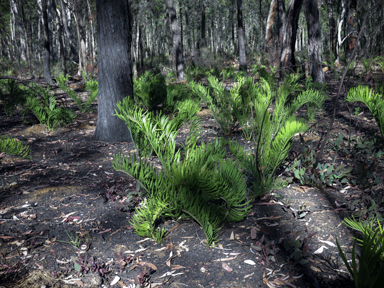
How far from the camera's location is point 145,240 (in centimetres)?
206

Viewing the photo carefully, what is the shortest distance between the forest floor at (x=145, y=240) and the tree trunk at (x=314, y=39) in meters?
4.09

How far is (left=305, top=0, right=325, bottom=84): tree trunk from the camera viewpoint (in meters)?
6.32

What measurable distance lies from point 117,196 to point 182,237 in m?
0.85

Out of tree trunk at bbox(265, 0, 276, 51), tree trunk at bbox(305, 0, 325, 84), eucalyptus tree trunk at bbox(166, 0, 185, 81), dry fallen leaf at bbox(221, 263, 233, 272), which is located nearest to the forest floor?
dry fallen leaf at bbox(221, 263, 233, 272)

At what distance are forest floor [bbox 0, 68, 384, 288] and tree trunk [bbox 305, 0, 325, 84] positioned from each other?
161 inches

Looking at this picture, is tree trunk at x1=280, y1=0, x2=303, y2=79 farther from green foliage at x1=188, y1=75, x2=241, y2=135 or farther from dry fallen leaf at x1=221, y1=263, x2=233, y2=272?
dry fallen leaf at x1=221, y1=263, x2=233, y2=272

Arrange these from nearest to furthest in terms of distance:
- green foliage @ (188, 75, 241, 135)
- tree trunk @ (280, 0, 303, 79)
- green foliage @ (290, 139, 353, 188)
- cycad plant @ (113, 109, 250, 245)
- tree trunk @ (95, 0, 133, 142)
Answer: cycad plant @ (113, 109, 250, 245), green foliage @ (290, 139, 353, 188), tree trunk @ (95, 0, 133, 142), green foliage @ (188, 75, 241, 135), tree trunk @ (280, 0, 303, 79)

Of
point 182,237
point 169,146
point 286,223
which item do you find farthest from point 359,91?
point 182,237

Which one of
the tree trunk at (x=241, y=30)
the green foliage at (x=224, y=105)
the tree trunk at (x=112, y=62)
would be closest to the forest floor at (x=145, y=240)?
the tree trunk at (x=112, y=62)

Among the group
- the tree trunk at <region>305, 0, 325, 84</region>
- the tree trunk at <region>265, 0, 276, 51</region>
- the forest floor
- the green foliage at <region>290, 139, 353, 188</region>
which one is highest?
the tree trunk at <region>265, 0, 276, 51</region>

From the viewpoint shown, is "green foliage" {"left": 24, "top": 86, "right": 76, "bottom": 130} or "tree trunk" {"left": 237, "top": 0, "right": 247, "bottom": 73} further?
"tree trunk" {"left": 237, "top": 0, "right": 247, "bottom": 73}

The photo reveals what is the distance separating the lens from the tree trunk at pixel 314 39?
6.32 metres

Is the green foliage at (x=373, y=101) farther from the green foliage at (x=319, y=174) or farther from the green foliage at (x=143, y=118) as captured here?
the green foliage at (x=143, y=118)

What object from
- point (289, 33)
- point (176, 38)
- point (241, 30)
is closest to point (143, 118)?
point (289, 33)
